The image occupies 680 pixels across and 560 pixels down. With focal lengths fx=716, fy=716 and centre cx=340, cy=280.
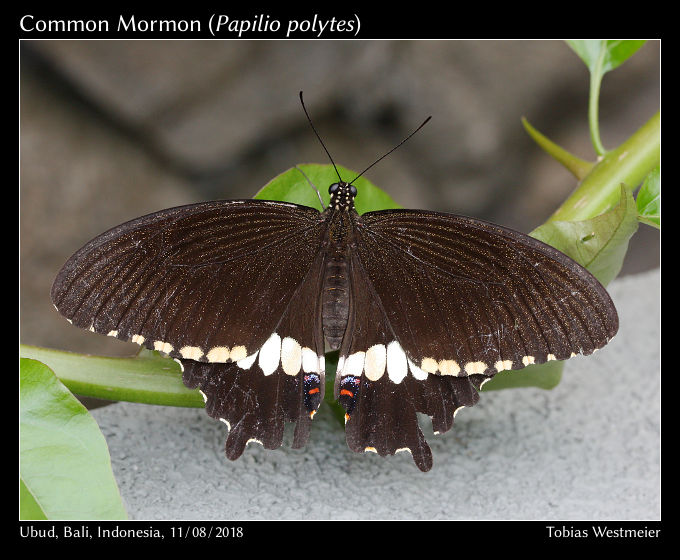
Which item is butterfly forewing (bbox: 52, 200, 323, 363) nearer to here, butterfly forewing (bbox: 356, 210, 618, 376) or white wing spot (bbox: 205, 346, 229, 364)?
white wing spot (bbox: 205, 346, 229, 364)

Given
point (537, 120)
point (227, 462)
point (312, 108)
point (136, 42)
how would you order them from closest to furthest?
1. point (227, 462)
2. point (136, 42)
3. point (312, 108)
4. point (537, 120)

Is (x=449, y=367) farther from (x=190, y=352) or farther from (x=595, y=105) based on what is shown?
(x=595, y=105)

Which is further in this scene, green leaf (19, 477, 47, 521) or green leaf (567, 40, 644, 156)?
green leaf (567, 40, 644, 156)

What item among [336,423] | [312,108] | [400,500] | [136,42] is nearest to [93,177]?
[136,42]

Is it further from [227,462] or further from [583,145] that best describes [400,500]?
[583,145]

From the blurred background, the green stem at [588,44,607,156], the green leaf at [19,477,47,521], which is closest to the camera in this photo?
the green leaf at [19,477,47,521]

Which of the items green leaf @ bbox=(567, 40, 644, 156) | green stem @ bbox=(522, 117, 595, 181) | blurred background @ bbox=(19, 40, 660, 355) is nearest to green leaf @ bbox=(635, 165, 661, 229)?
green stem @ bbox=(522, 117, 595, 181)
